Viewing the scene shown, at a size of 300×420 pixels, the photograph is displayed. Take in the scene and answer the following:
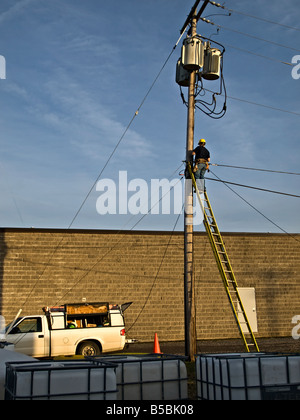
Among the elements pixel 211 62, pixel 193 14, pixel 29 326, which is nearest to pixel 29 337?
pixel 29 326

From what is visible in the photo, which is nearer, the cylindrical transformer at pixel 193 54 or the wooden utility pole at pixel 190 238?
the wooden utility pole at pixel 190 238

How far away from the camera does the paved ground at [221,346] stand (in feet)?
72.3

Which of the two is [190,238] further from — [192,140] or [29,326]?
[29,326]

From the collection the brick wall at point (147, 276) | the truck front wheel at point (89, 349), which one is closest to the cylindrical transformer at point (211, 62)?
the truck front wheel at point (89, 349)

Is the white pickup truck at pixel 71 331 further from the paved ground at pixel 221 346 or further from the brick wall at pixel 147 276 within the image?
the brick wall at pixel 147 276

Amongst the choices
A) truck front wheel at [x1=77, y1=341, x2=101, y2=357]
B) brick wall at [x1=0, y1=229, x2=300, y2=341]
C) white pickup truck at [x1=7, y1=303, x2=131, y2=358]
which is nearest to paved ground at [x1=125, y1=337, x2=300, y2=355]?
brick wall at [x1=0, y1=229, x2=300, y2=341]

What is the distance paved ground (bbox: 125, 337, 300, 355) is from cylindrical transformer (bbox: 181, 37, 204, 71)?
12409 millimetres

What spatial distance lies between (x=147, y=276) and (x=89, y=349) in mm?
7990

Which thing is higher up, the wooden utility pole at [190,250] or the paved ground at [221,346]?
the wooden utility pole at [190,250]

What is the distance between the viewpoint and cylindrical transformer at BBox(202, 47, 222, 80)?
16609 millimetres

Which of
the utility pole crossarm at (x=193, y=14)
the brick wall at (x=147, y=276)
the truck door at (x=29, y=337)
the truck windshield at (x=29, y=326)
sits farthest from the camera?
the brick wall at (x=147, y=276)

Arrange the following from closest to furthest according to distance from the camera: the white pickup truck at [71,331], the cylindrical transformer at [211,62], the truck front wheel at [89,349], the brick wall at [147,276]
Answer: the cylindrical transformer at [211,62]
the white pickup truck at [71,331]
the truck front wheel at [89,349]
the brick wall at [147,276]

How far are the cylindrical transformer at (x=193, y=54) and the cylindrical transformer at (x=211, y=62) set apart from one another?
45 centimetres

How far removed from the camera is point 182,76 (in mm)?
16891
